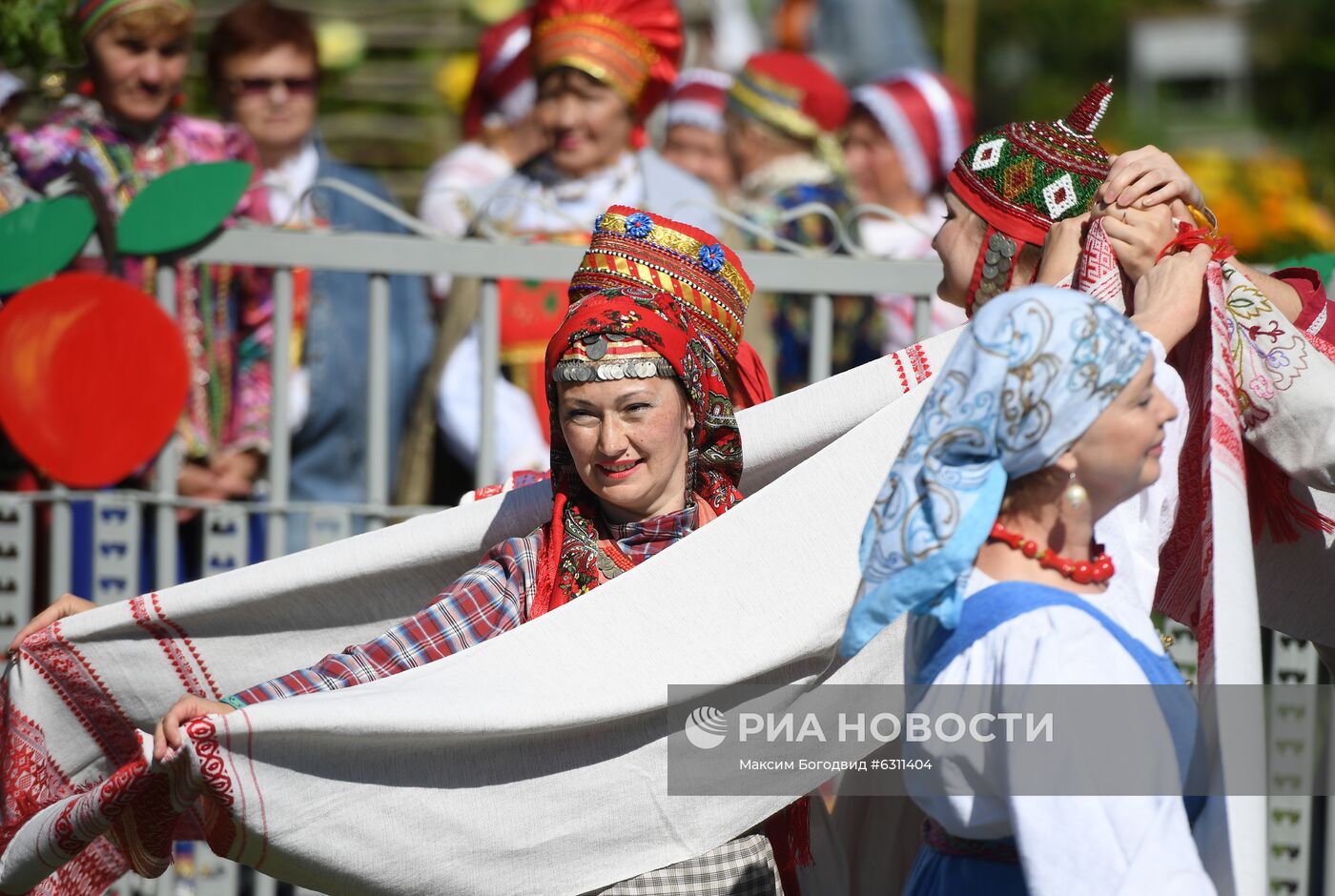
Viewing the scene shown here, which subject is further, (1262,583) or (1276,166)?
(1276,166)

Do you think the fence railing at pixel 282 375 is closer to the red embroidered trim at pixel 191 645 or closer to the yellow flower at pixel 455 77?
the red embroidered trim at pixel 191 645

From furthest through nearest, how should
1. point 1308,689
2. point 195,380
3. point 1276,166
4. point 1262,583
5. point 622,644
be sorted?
point 1276,166, point 195,380, point 1308,689, point 1262,583, point 622,644

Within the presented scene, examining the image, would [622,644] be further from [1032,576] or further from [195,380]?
[195,380]

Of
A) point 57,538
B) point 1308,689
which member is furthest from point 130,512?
point 1308,689

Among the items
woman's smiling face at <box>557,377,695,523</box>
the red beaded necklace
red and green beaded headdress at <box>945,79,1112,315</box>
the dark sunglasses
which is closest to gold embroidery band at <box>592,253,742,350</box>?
woman's smiling face at <box>557,377,695,523</box>

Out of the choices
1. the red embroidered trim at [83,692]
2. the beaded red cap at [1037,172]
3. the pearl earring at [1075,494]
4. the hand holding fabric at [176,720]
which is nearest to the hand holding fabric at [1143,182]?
the beaded red cap at [1037,172]

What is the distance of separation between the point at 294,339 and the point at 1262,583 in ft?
10.8

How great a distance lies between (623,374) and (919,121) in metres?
4.43

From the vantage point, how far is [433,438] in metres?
5.09

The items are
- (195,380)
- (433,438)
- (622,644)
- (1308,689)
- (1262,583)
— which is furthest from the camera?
(433,438)

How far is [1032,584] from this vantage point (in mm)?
2148

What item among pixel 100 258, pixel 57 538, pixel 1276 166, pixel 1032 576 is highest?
pixel 1276 166

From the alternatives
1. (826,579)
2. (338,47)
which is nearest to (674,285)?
(826,579)

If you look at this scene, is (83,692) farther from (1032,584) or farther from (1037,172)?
(1037,172)
